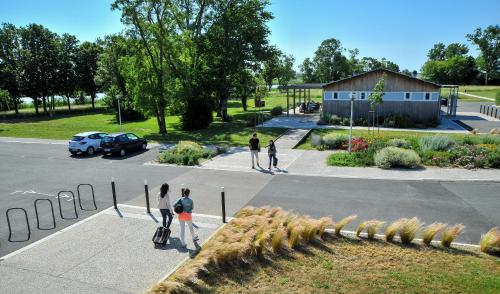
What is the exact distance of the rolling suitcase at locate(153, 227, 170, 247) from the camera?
10.1 metres

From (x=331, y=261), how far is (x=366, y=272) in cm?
91

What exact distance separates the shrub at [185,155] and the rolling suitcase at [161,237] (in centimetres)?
999

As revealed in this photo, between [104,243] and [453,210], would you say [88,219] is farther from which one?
[453,210]

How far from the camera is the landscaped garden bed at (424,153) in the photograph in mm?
18422

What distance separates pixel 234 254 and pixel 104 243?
3968 millimetres

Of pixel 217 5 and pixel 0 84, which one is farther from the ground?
pixel 217 5

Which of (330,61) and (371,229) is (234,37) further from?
(330,61)

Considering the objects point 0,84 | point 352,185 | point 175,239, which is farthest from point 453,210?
point 0,84

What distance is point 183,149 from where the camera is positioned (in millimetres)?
21859

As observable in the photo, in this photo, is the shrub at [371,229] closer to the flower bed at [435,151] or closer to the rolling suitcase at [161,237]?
the rolling suitcase at [161,237]

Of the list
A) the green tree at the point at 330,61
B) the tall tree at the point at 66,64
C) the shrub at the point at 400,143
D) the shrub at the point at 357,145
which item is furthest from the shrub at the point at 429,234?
the green tree at the point at 330,61

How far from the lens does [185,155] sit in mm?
20844

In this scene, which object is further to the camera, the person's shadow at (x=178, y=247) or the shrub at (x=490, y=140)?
the shrub at (x=490, y=140)

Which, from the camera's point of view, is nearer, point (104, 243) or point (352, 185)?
point (104, 243)
